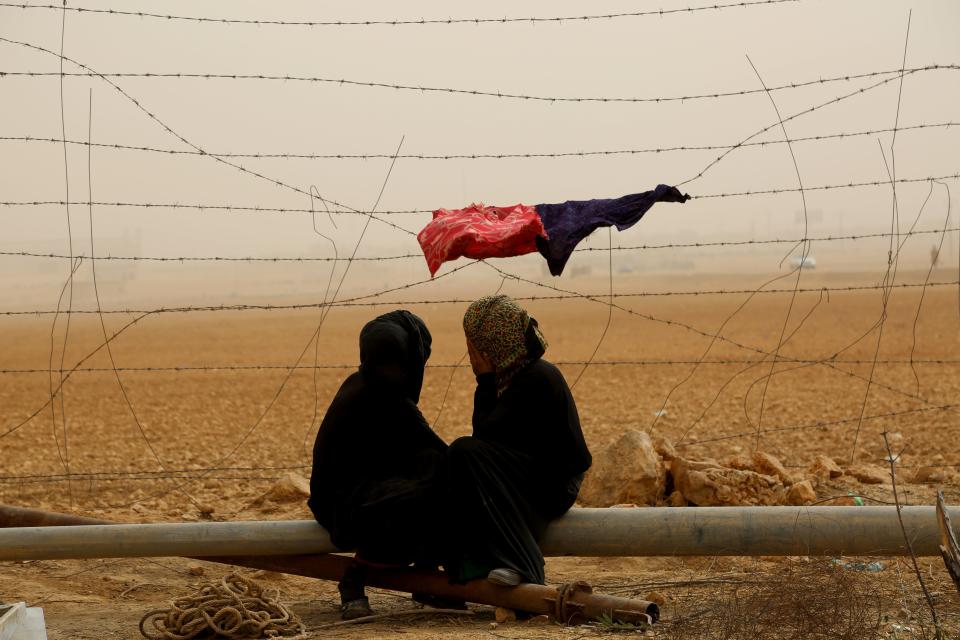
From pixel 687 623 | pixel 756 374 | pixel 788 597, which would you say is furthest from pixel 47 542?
pixel 756 374

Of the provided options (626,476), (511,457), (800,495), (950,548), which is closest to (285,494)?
(626,476)

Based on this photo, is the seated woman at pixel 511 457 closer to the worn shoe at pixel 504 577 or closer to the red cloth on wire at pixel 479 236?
the worn shoe at pixel 504 577

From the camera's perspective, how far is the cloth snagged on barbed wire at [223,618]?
13.1 feet

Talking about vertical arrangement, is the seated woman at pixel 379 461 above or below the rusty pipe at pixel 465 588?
above

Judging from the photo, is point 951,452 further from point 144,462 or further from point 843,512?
point 144,462

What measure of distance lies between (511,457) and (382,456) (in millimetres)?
609

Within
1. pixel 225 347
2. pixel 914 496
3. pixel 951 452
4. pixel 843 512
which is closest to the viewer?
pixel 843 512

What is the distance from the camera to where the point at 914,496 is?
20.0 ft

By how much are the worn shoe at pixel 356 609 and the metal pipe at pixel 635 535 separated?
0.86ft

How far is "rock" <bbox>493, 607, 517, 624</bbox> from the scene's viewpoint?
→ 409cm

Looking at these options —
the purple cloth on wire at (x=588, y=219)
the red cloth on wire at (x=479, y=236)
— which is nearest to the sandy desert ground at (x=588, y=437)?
the purple cloth on wire at (x=588, y=219)

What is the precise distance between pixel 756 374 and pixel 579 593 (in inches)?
493

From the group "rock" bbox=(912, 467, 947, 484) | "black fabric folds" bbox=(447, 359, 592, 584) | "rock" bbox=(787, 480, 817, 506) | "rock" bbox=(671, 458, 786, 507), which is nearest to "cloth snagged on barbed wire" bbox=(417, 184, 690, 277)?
"black fabric folds" bbox=(447, 359, 592, 584)

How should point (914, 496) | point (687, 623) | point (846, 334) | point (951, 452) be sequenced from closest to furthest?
point (687, 623), point (914, 496), point (951, 452), point (846, 334)
